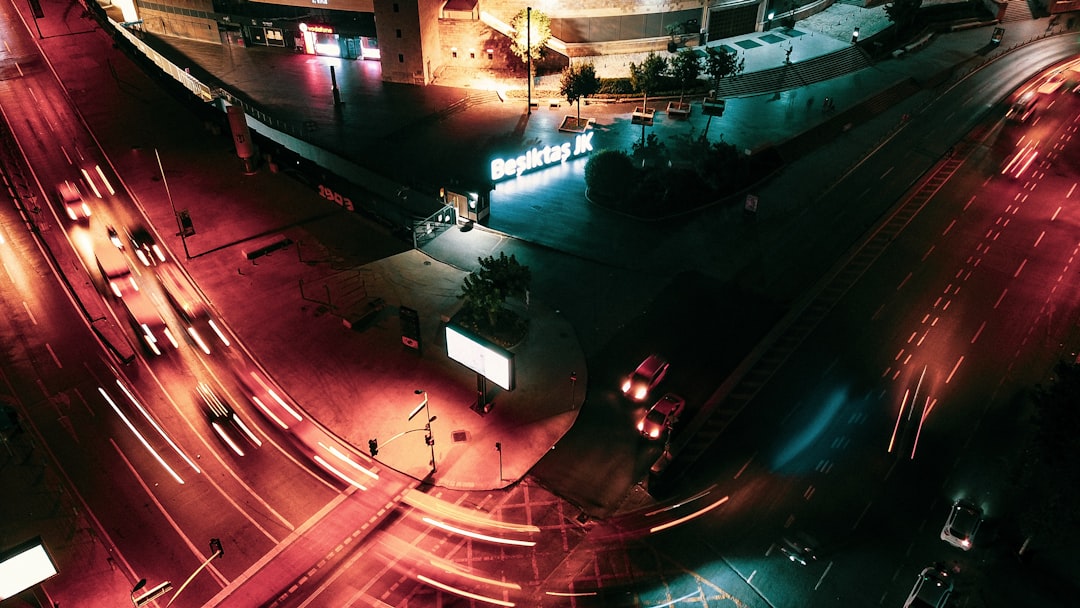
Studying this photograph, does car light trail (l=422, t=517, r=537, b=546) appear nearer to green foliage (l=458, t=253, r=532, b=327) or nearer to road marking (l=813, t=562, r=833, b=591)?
road marking (l=813, t=562, r=833, b=591)

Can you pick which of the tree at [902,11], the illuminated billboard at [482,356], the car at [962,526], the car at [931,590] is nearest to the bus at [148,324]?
the illuminated billboard at [482,356]

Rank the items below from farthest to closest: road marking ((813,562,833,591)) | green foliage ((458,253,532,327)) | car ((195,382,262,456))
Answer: green foliage ((458,253,532,327)) → car ((195,382,262,456)) → road marking ((813,562,833,591))

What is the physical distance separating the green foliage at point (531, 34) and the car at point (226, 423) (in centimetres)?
5454

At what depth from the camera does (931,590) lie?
1079 inches

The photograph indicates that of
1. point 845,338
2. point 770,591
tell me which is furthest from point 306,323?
point 845,338

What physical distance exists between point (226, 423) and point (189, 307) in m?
12.5

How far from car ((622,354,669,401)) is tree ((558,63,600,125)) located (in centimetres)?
3822

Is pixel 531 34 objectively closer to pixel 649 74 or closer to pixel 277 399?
pixel 649 74

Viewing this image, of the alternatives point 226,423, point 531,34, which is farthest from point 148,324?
point 531,34

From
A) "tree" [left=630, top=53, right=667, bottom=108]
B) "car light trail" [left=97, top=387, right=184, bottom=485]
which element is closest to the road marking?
"car light trail" [left=97, top=387, right=184, bottom=485]

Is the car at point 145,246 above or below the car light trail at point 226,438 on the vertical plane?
above

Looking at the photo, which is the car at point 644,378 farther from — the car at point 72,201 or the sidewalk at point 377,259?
the car at point 72,201

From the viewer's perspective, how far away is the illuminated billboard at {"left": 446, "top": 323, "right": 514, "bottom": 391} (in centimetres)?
3353

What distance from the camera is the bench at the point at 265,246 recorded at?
49031 millimetres
